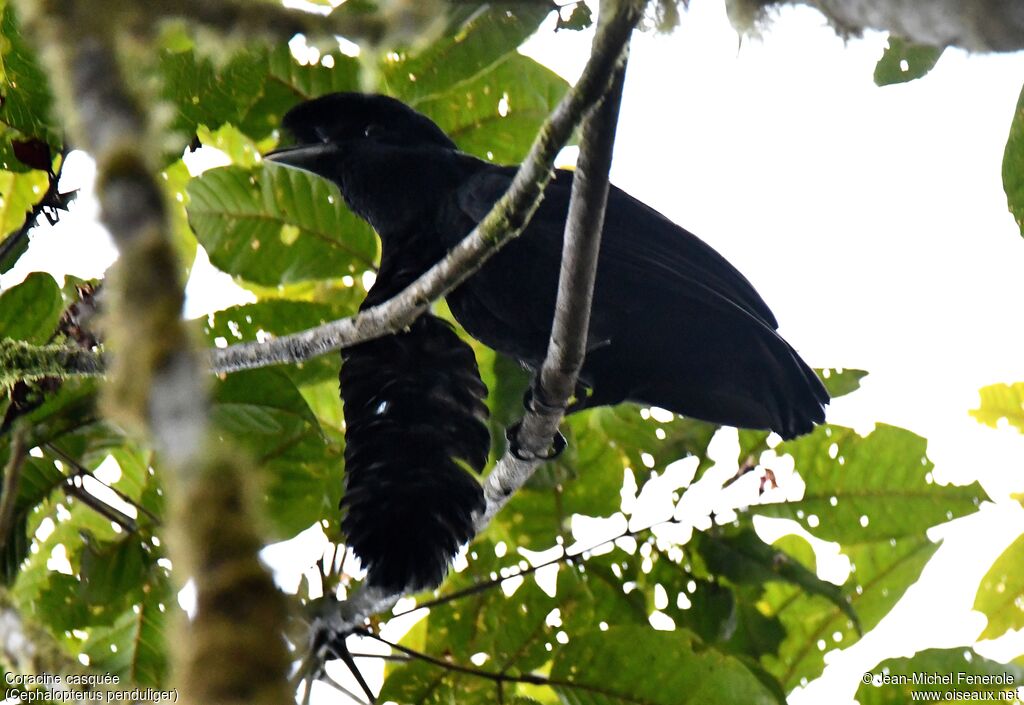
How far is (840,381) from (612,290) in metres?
0.71

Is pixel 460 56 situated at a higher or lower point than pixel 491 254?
higher

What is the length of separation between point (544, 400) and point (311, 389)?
1019 mm

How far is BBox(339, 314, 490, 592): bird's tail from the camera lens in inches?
96.0

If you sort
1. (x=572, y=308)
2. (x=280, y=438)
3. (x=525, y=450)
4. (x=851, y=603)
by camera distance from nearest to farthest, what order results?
(x=572, y=308) → (x=525, y=450) → (x=280, y=438) → (x=851, y=603)

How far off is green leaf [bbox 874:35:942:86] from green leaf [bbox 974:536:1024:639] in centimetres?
149

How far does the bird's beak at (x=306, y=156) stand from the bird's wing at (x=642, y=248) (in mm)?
441

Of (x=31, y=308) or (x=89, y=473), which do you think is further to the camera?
(x=89, y=473)

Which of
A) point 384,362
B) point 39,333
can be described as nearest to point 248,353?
point 384,362

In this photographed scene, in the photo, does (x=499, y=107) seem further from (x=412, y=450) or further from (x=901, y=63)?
(x=901, y=63)

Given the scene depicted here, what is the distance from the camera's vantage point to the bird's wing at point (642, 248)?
3.03 m

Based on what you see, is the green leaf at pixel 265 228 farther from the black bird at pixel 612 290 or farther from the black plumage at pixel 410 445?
the black plumage at pixel 410 445

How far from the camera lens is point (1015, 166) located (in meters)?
2.25

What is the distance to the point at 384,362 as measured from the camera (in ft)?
9.39

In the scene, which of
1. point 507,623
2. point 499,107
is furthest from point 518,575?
point 499,107
